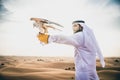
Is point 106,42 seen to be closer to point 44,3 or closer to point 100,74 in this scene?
point 100,74

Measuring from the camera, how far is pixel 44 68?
18.8 ft

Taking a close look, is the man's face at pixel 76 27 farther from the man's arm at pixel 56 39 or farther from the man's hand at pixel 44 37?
the man's hand at pixel 44 37

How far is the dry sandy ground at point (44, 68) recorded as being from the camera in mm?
5605

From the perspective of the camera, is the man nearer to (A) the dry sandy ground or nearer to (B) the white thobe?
(B) the white thobe

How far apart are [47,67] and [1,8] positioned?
142 cm

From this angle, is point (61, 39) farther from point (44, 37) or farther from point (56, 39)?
point (44, 37)

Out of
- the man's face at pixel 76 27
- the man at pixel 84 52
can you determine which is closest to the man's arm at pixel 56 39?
the man at pixel 84 52

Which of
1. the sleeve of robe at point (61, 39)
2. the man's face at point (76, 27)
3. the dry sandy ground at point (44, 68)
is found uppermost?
the man's face at point (76, 27)

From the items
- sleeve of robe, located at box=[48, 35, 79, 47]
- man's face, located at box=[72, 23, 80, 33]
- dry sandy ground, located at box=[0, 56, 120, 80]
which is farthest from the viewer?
dry sandy ground, located at box=[0, 56, 120, 80]

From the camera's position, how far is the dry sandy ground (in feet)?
18.4

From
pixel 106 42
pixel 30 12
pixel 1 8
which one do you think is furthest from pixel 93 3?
pixel 1 8

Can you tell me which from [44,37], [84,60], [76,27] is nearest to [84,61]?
[84,60]

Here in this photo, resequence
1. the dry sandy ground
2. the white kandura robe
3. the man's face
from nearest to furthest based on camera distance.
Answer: the white kandura robe, the man's face, the dry sandy ground

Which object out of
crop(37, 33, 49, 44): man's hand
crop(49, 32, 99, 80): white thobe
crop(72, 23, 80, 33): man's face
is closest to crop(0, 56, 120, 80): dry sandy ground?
crop(49, 32, 99, 80): white thobe
